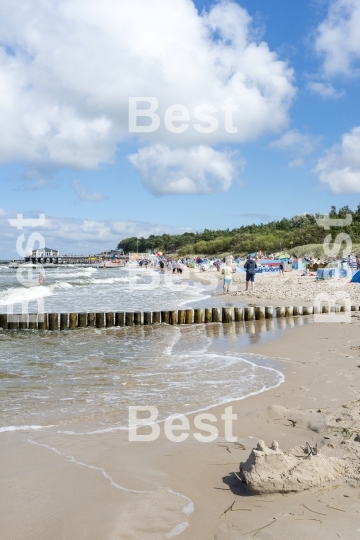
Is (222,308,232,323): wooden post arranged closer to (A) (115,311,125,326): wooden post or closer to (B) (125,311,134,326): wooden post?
(B) (125,311,134,326): wooden post

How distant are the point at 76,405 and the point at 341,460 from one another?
4008 mm

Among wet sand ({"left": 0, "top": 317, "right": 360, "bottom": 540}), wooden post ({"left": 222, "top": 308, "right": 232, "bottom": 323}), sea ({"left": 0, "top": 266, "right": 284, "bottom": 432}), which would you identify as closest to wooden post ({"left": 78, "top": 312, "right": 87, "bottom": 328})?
sea ({"left": 0, "top": 266, "right": 284, "bottom": 432})

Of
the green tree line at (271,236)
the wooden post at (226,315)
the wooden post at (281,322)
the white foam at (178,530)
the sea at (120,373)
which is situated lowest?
the sea at (120,373)

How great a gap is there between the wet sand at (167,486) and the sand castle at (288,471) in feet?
0.24

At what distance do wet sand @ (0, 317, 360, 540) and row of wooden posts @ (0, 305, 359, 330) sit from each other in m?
10.2

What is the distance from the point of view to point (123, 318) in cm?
1644

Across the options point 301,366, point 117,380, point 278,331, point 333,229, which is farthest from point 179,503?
point 333,229

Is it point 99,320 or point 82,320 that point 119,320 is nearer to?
point 99,320

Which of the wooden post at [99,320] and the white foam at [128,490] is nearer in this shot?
the white foam at [128,490]

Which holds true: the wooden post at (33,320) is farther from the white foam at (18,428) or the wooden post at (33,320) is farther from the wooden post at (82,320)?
the white foam at (18,428)

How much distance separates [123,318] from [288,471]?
43.1 feet

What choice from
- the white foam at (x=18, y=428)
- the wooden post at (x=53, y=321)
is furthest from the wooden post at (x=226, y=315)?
Result: the white foam at (x=18, y=428)

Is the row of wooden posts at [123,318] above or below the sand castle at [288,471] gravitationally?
below

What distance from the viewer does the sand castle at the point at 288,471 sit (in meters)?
3.55
